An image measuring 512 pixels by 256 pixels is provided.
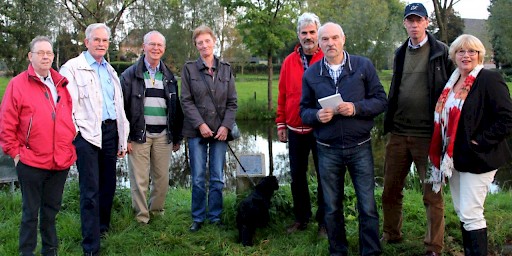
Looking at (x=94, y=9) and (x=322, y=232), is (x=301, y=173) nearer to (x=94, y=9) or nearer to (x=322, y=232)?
(x=322, y=232)

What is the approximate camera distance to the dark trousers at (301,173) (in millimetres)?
4602

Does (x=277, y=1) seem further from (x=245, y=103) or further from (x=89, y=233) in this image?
(x=89, y=233)

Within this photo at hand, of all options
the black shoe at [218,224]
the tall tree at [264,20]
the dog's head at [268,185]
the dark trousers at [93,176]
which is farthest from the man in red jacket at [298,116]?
the tall tree at [264,20]

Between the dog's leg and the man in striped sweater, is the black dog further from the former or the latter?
the man in striped sweater

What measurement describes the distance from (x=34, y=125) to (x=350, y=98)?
2.67 m

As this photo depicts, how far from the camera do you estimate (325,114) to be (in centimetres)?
375

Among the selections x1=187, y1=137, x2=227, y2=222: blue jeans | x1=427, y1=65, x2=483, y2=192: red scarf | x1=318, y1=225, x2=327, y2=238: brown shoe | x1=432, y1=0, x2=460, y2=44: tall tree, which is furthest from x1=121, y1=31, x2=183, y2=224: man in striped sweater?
x1=432, y1=0, x2=460, y2=44: tall tree

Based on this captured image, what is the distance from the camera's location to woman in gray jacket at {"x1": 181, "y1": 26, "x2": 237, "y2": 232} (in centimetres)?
471

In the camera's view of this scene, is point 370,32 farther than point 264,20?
Yes

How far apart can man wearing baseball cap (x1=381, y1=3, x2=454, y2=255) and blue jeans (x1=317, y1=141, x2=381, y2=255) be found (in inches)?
17.7

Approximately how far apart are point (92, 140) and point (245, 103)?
17498 mm

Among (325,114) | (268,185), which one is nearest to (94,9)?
(268,185)

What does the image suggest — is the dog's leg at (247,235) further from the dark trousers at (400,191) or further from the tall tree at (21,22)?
the tall tree at (21,22)

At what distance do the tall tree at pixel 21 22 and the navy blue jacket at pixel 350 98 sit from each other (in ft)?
73.4
